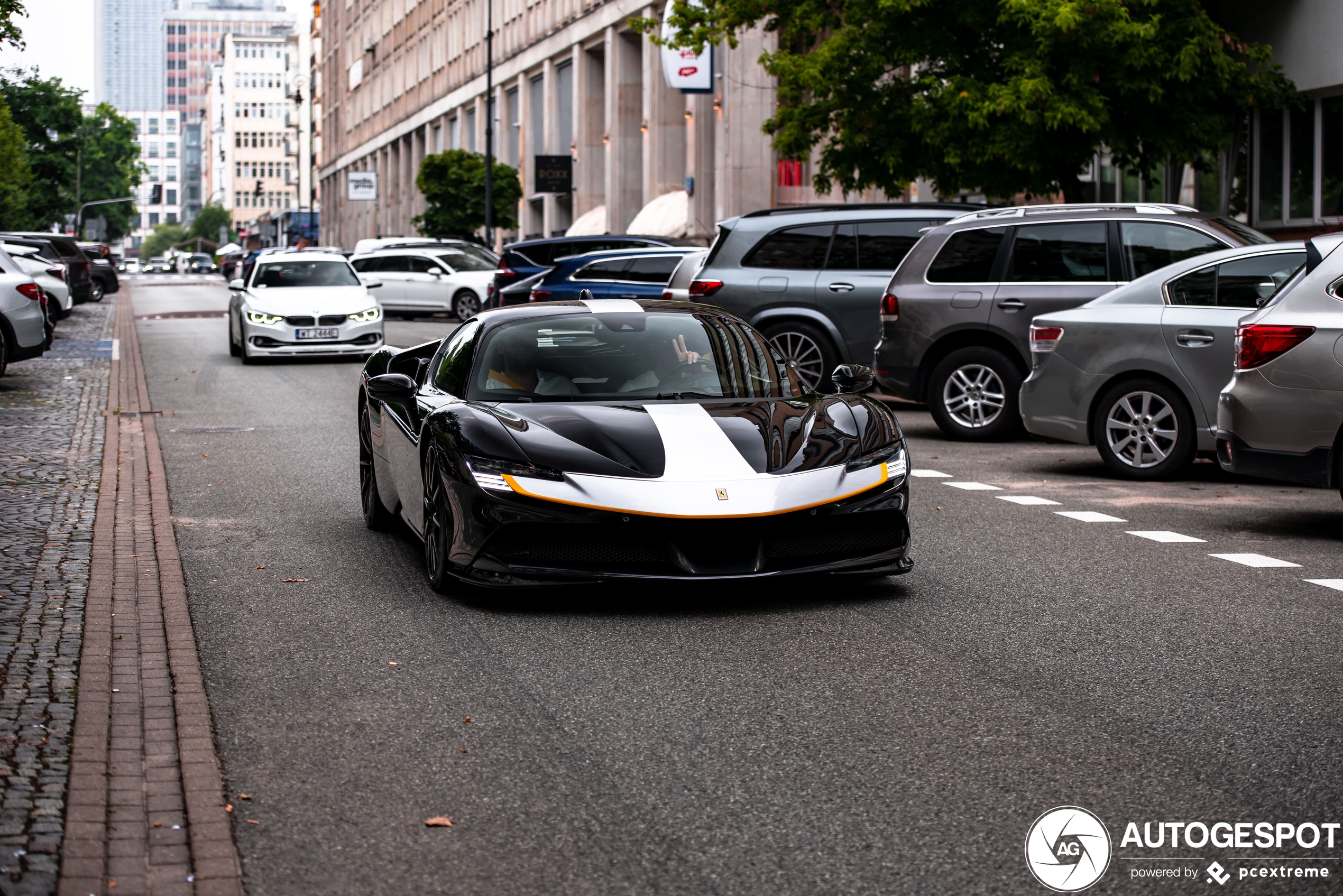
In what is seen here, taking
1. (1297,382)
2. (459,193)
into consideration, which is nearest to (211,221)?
(459,193)

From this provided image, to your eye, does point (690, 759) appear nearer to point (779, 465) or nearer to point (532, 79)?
point (779, 465)

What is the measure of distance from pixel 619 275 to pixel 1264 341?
57.7ft

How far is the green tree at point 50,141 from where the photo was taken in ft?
258

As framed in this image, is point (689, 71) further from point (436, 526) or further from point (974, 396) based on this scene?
point (436, 526)

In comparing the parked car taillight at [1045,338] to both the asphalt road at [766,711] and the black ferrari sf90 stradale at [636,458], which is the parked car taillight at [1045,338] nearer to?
the asphalt road at [766,711]

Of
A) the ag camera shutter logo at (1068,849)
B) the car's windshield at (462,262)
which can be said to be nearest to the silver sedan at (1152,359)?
the ag camera shutter logo at (1068,849)

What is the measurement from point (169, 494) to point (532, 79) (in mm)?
57980

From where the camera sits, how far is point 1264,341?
8.95 m

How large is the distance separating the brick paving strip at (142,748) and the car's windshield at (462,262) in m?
29.0

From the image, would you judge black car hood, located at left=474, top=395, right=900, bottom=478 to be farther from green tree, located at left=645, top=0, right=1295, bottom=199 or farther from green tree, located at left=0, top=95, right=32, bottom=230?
green tree, located at left=0, top=95, right=32, bottom=230

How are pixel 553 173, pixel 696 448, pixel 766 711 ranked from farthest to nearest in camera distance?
pixel 553 173 → pixel 696 448 → pixel 766 711

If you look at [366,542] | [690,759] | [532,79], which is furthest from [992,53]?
[532,79]

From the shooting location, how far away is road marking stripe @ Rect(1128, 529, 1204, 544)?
8977mm

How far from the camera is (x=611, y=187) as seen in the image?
186 ft
